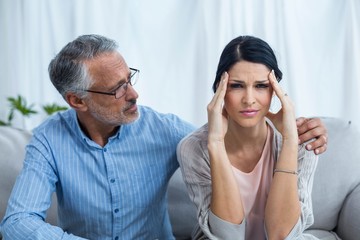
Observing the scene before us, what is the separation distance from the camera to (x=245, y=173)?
6.01 ft

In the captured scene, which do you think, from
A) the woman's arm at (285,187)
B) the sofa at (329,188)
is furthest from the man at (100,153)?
the sofa at (329,188)

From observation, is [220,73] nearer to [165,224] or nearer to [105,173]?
[105,173]

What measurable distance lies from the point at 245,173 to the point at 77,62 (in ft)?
2.24

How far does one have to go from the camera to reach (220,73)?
1.75m

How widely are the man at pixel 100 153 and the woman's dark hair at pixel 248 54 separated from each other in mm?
253

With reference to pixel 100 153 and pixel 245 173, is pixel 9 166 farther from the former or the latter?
pixel 245 173

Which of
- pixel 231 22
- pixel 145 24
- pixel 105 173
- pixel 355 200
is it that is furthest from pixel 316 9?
pixel 105 173

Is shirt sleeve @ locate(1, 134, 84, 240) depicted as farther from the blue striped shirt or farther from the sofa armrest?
the sofa armrest

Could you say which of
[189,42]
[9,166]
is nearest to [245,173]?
[9,166]

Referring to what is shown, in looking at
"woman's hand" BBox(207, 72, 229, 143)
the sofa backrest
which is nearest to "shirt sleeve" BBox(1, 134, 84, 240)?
the sofa backrest

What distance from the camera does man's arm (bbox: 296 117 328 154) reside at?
5.64 ft

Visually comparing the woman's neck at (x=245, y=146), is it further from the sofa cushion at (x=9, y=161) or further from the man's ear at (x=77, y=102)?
the sofa cushion at (x=9, y=161)

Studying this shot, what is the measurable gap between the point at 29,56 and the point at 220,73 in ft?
7.18

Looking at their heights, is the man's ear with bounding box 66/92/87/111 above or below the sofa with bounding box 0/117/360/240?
above
